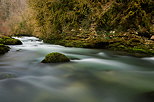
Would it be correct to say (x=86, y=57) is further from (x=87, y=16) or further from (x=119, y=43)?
(x=87, y=16)

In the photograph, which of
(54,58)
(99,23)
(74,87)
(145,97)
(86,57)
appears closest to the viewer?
(145,97)

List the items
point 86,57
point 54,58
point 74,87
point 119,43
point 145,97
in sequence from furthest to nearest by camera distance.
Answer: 1. point 119,43
2. point 86,57
3. point 54,58
4. point 74,87
5. point 145,97

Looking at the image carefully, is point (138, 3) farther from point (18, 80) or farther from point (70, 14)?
point (18, 80)

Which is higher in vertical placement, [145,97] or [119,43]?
[119,43]

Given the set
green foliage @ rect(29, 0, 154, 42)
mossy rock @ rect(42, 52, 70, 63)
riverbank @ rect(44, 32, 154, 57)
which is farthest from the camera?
riverbank @ rect(44, 32, 154, 57)

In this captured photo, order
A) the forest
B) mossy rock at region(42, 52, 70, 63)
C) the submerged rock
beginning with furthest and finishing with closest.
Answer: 1. mossy rock at region(42, 52, 70, 63)
2. the forest
3. the submerged rock

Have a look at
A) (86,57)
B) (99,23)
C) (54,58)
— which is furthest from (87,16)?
(54,58)

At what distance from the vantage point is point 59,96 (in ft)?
8.07

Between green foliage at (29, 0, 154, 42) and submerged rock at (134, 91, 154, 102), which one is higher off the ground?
green foliage at (29, 0, 154, 42)

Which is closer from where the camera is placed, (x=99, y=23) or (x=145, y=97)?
(x=145, y=97)

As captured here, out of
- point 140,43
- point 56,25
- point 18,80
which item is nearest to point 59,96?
point 18,80

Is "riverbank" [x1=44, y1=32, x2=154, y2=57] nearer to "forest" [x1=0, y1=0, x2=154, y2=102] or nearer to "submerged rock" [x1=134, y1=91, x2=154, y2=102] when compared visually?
"forest" [x1=0, y1=0, x2=154, y2=102]

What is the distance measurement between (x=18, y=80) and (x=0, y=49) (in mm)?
4305

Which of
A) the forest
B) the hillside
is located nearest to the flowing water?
the forest
